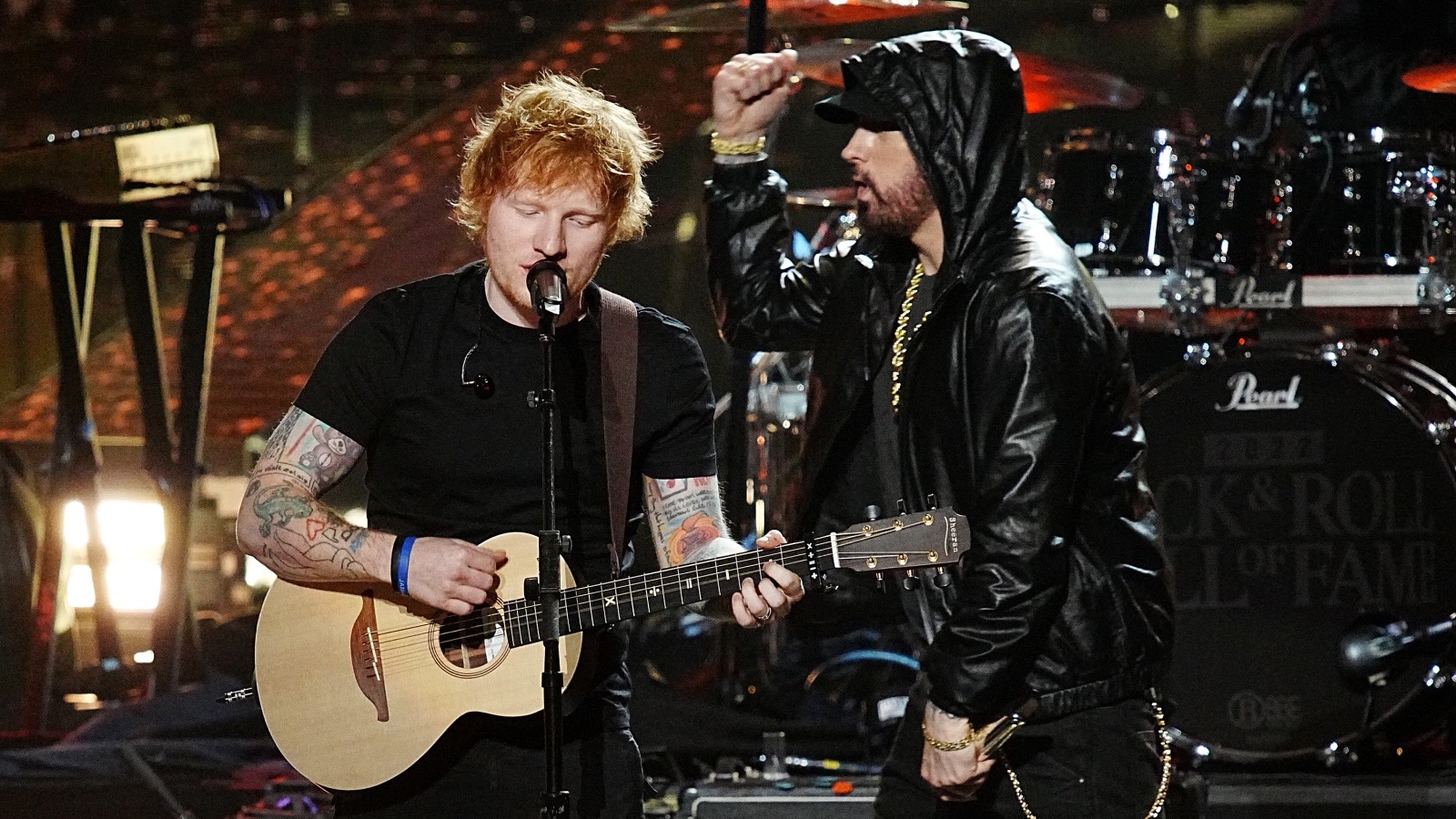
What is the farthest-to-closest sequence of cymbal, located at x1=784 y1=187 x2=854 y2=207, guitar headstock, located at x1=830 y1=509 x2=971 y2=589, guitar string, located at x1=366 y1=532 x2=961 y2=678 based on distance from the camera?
cymbal, located at x1=784 y1=187 x2=854 y2=207
guitar string, located at x1=366 y1=532 x2=961 y2=678
guitar headstock, located at x1=830 y1=509 x2=971 y2=589

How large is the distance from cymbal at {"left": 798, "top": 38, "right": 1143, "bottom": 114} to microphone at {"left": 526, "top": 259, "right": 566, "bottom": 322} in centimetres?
255

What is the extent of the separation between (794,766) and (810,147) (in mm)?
2960

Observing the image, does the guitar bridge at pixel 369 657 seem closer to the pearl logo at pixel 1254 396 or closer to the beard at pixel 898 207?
the beard at pixel 898 207

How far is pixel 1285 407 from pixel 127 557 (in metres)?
4.90

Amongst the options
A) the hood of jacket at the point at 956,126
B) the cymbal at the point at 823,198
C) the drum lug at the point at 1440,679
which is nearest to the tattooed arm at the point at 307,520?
the hood of jacket at the point at 956,126

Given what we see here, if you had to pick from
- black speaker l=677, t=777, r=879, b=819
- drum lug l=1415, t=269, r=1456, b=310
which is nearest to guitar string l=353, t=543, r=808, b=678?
black speaker l=677, t=777, r=879, b=819

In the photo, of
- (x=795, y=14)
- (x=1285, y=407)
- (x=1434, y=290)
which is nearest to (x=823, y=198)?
(x=795, y=14)

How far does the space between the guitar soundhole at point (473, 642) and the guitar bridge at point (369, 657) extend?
14 cm

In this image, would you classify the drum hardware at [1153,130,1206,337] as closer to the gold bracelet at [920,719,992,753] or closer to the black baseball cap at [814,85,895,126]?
the black baseball cap at [814,85,895,126]

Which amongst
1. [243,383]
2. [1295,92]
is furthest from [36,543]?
[1295,92]

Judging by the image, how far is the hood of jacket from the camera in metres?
3.47

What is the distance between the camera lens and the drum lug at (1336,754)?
5.26 m

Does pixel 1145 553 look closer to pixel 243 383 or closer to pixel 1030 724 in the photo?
pixel 1030 724

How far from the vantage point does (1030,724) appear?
10.8 feet
